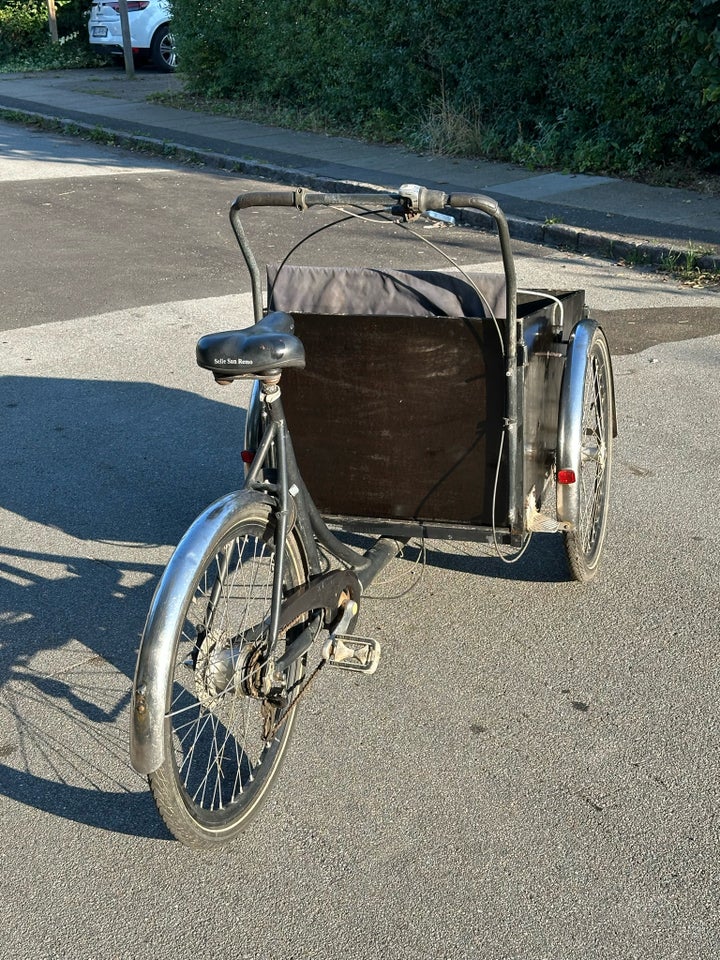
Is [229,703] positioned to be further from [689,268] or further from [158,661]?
[689,268]

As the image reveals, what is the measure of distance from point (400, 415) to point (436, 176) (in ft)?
32.3

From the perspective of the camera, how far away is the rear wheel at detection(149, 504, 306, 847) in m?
3.01

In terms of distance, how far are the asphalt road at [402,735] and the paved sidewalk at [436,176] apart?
388 centimetres

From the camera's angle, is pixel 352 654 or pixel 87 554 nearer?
pixel 352 654

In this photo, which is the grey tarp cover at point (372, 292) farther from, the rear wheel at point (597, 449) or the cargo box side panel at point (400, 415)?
the rear wheel at point (597, 449)

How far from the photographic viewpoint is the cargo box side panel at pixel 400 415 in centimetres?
371

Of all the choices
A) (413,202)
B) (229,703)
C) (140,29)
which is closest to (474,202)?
(413,202)

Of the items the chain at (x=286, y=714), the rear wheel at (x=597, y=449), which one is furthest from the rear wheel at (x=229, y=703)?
the rear wheel at (x=597, y=449)

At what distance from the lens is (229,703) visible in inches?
141

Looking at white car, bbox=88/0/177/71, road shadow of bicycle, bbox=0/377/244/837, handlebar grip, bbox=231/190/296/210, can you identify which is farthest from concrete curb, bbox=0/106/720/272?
handlebar grip, bbox=231/190/296/210

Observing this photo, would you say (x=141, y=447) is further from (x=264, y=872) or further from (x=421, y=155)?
(x=421, y=155)

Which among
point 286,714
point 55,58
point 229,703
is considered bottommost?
point 55,58

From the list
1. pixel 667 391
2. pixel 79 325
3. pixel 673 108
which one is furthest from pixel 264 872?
pixel 673 108

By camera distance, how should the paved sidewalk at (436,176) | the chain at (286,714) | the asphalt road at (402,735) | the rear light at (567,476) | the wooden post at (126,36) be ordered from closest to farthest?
the asphalt road at (402,735) < the chain at (286,714) < the rear light at (567,476) < the paved sidewalk at (436,176) < the wooden post at (126,36)
